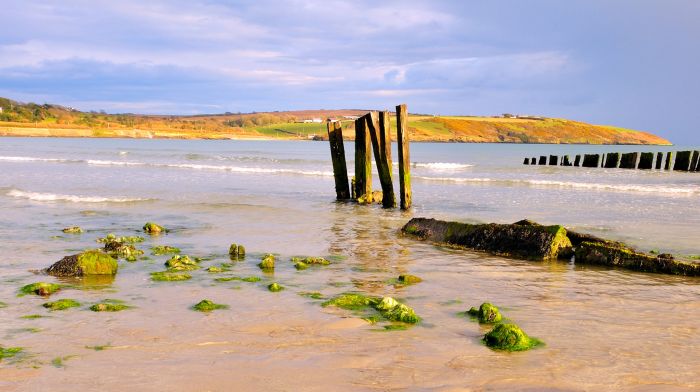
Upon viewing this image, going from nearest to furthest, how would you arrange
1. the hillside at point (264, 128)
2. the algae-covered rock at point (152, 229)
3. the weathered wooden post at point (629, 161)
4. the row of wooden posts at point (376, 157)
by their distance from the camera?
the algae-covered rock at point (152, 229) < the row of wooden posts at point (376, 157) < the weathered wooden post at point (629, 161) < the hillside at point (264, 128)

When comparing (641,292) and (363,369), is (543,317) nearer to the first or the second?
(641,292)

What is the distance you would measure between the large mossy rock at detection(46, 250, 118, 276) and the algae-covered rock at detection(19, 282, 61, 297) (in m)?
0.88

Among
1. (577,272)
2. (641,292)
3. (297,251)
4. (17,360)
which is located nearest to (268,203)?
(297,251)

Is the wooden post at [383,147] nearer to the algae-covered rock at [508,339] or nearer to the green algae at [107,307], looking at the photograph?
the green algae at [107,307]

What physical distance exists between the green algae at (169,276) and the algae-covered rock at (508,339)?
500 cm

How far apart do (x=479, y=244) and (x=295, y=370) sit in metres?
7.58

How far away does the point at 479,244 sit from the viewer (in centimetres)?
1247

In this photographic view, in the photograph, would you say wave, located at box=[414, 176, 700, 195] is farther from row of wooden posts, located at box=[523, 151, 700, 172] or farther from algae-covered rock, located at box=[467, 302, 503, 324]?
algae-covered rock, located at box=[467, 302, 503, 324]

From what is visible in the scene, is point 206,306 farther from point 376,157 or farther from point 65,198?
point 65,198

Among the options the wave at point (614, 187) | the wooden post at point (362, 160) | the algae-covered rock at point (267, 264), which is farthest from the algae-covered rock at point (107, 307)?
the wave at point (614, 187)

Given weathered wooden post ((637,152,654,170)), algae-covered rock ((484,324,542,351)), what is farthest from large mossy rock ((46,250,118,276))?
weathered wooden post ((637,152,654,170))

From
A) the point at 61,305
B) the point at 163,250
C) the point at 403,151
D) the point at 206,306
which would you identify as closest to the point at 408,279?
the point at 206,306

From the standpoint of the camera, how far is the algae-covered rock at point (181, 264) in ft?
33.3

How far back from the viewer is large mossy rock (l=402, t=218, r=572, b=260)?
11.4m
